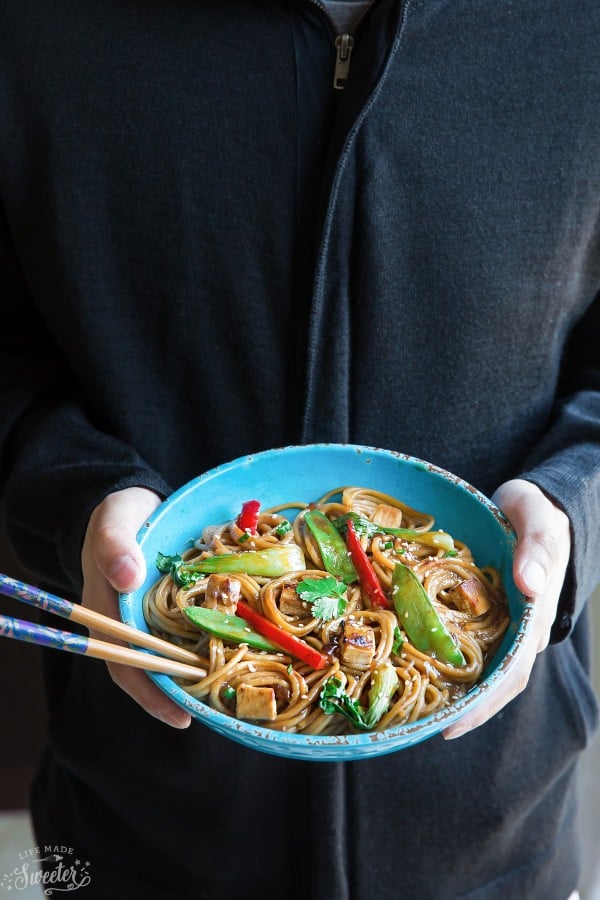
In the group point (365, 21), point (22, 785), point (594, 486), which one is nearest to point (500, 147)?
point (365, 21)

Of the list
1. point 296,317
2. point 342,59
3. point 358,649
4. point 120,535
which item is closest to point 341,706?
point 358,649

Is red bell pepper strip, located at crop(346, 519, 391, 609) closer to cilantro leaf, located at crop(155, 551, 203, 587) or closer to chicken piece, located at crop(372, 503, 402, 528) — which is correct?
chicken piece, located at crop(372, 503, 402, 528)

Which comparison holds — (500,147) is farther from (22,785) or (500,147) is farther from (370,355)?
(22,785)

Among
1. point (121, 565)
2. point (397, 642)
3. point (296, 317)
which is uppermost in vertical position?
point (296, 317)

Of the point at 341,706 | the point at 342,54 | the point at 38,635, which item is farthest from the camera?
the point at 342,54

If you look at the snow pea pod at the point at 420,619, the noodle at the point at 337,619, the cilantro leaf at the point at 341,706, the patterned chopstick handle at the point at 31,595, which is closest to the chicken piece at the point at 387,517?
the noodle at the point at 337,619

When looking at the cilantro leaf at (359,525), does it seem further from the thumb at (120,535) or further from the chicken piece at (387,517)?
the thumb at (120,535)

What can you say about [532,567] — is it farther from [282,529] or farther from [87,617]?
[87,617]
